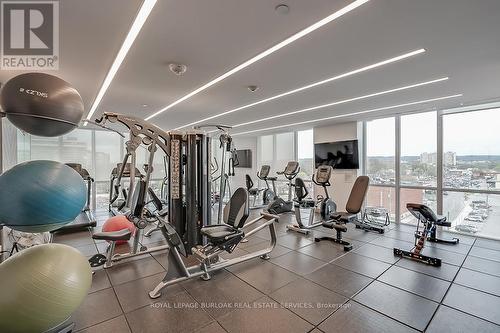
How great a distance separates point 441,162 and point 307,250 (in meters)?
3.98

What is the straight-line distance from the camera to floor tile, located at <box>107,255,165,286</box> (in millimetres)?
2782

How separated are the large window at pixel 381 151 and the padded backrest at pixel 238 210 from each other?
15.7 ft

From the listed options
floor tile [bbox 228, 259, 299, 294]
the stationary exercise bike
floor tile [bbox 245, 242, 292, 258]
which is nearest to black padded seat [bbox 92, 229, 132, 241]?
floor tile [bbox 228, 259, 299, 294]

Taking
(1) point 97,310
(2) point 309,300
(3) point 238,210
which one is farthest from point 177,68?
(2) point 309,300

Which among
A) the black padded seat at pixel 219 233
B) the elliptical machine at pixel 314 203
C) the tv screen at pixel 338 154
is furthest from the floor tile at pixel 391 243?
the black padded seat at pixel 219 233

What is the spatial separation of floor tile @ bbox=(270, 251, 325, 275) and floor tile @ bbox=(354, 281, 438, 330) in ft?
2.38

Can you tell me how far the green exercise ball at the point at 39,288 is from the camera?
1414mm

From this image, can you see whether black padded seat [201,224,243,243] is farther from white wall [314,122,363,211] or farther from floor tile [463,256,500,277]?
white wall [314,122,363,211]

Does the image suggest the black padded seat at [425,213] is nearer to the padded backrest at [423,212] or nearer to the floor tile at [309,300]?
the padded backrest at [423,212]

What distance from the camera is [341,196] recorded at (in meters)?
6.77

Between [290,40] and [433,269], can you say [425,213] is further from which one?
[290,40]

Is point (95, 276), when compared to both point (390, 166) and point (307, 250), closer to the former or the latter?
point (307, 250)

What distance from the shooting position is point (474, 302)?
2.30m

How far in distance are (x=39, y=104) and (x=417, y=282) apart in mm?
4034
